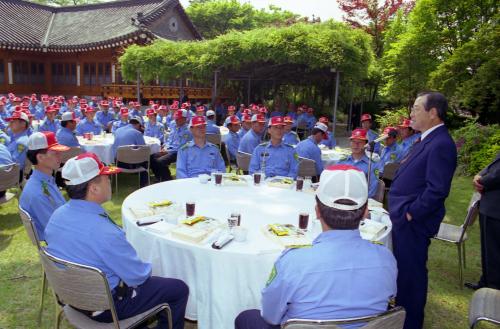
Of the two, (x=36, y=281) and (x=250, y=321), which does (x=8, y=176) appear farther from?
(x=250, y=321)

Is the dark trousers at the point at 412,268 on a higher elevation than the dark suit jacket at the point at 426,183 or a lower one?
lower

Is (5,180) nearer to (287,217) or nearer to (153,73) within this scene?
(287,217)

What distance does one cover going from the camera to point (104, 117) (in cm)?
1157

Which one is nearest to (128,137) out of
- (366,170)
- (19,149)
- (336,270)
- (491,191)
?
(19,149)

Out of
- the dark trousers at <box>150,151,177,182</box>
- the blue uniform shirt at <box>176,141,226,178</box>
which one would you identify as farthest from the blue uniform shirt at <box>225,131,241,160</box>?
the blue uniform shirt at <box>176,141,226,178</box>

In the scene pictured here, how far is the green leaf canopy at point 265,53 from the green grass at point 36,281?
800cm

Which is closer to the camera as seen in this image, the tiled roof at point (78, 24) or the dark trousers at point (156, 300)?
the dark trousers at point (156, 300)

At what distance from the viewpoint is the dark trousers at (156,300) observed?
2.49 metres

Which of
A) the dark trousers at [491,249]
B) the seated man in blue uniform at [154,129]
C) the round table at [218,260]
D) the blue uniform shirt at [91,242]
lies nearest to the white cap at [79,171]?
the blue uniform shirt at [91,242]

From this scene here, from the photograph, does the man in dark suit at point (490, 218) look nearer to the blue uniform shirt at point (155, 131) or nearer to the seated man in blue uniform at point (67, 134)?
the seated man in blue uniform at point (67, 134)

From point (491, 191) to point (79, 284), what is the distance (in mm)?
3718

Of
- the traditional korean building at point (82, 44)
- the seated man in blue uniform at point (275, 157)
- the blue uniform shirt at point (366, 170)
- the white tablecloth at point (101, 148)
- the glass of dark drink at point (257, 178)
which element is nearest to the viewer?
the glass of dark drink at point (257, 178)

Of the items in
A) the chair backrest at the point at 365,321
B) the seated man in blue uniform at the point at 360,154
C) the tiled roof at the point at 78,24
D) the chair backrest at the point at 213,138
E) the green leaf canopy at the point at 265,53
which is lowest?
the chair backrest at the point at 213,138

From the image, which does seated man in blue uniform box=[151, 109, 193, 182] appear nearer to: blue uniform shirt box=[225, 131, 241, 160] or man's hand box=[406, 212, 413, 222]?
blue uniform shirt box=[225, 131, 241, 160]
